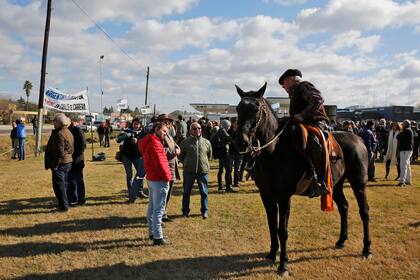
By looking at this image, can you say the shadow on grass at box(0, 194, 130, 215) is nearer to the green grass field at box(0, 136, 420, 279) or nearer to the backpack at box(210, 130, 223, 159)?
the green grass field at box(0, 136, 420, 279)

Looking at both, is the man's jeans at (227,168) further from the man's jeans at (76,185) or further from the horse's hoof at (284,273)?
the horse's hoof at (284,273)

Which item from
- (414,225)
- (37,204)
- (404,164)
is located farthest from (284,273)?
(404,164)

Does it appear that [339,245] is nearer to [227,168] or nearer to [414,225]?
[414,225]

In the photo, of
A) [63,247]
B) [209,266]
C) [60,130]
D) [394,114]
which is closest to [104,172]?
[60,130]

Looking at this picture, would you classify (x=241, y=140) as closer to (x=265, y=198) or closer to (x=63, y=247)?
(x=265, y=198)

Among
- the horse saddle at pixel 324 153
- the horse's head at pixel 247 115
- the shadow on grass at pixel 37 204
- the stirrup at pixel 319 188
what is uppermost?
the horse's head at pixel 247 115

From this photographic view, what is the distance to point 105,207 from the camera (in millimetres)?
8703

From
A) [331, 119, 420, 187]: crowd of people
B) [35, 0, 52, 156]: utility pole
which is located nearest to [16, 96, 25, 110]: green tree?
[35, 0, 52, 156]: utility pole

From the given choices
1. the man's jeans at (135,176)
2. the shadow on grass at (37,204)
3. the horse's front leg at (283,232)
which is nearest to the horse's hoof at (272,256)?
the horse's front leg at (283,232)

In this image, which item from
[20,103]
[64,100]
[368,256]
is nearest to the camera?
[368,256]

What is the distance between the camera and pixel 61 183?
26.3 ft

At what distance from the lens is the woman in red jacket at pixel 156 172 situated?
593 centimetres

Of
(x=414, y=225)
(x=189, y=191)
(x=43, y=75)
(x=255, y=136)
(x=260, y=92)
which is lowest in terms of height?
(x=414, y=225)

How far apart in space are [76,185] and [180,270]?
15.1 feet
